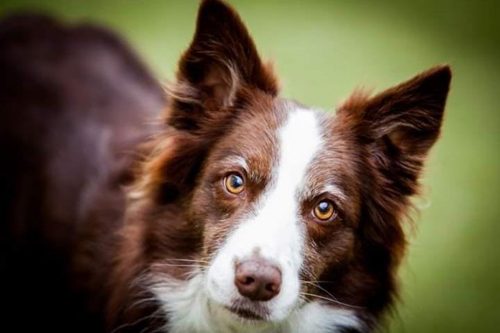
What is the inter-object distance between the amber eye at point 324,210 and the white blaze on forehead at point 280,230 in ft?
0.44

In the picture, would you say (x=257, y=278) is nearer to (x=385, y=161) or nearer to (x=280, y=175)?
(x=280, y=175)

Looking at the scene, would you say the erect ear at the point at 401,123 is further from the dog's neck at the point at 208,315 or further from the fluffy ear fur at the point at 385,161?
the dog's neck at the point at 208,315

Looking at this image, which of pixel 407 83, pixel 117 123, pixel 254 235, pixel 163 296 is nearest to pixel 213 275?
pixel 254 235

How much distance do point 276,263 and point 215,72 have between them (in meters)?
1.38

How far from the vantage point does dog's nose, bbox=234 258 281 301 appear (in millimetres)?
3639

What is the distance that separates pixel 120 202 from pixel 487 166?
582 centimetres

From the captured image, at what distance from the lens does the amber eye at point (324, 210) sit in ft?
13.5

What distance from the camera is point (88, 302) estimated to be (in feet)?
17.3

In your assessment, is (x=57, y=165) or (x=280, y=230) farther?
(x=57, y=165)

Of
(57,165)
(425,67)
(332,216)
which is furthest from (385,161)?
(425,67)

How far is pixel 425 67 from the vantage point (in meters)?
10.8

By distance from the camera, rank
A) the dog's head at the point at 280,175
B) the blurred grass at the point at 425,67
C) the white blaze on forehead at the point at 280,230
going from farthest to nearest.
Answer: the blurred grass at the point at 425,67 → the dog's head at the point at 280,175 → the white blaze on forehead at the point at 280,230

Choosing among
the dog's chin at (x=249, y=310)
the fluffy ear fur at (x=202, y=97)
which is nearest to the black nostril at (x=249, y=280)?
the dog's chin at (x=249, y=310)

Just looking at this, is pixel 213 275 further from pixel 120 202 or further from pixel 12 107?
pixel 12 107
